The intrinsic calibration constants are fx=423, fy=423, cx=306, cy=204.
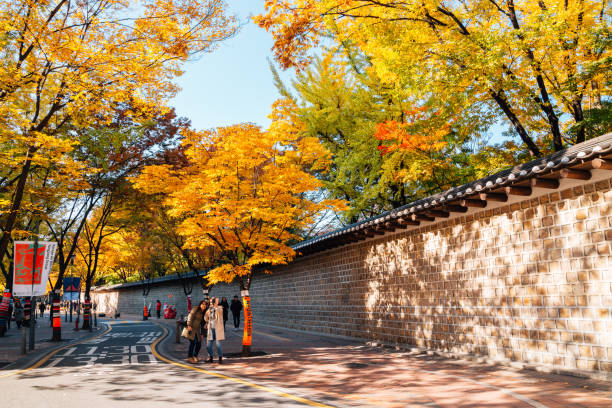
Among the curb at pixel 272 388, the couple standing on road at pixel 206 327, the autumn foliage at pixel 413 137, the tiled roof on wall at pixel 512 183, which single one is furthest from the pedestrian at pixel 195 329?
the autumn foliage at pixel 413 137

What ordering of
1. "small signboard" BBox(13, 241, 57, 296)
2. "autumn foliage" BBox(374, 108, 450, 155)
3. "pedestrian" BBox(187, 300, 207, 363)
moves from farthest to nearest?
"autumn foliage" BBox(374, 108, 450, 155)
"small signboard" BBox(13, 241, 57, 296)
"pedestrian" BBox(187, 300, 207, 363)

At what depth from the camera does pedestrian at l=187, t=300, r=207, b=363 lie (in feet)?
38.9

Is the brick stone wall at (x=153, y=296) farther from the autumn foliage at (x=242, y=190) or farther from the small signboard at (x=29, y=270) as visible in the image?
the autumn foliage at (x=242, y=190)

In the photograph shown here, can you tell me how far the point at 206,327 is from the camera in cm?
1216

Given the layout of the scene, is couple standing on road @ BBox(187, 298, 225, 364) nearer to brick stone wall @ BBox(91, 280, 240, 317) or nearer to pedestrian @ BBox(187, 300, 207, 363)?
pedestrian @ BBox(187, 300, 207, 363)

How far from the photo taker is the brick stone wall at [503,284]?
7.68m

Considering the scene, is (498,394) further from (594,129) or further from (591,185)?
(594,129)

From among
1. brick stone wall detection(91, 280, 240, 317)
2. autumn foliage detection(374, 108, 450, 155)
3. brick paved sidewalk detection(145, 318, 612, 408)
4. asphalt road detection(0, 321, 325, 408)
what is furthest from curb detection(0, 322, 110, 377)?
brick stone wall detection(91, 280, 240, 317)

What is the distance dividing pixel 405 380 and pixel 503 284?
324cm

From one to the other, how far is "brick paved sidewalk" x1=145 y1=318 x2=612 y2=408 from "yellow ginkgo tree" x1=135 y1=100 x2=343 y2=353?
228 centimetres

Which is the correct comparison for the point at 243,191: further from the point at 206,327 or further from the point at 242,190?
the point at 206,327

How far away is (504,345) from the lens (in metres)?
9.55

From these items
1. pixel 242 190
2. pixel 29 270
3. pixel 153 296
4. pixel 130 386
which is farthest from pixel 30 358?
pixel 153 296

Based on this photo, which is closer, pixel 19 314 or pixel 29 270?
pixel 29 270
